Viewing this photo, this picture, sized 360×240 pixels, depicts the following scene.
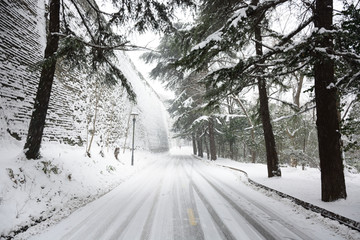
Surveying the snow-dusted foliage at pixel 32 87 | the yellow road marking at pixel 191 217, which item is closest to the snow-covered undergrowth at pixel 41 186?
the snow-dusted foliage at pixel 32 87

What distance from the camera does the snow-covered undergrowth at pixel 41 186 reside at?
362 centimetres

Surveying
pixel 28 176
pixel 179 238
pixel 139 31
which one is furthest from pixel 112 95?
pixel 179 238

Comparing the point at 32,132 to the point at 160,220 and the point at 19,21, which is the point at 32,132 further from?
the point at 19,21

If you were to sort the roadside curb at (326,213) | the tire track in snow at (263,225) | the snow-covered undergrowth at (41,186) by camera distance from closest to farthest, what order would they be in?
the tire track in snow at (263,225), the roadside curb at (326,213), the snow-covered undergrowth at (41,186)

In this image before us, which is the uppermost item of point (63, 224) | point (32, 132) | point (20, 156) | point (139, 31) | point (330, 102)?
point (139, 31)

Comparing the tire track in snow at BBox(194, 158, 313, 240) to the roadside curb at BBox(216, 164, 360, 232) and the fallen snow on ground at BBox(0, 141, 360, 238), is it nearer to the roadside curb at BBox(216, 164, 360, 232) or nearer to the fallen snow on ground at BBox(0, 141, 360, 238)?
the roadside curb at BBox(216, 164, 360, 232)

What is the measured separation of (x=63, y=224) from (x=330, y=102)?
7.14 m

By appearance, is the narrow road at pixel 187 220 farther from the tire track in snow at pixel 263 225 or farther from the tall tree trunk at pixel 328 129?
the tall tree trunk at pixel 328 129

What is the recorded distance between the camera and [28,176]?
Result: 4633 millimetres

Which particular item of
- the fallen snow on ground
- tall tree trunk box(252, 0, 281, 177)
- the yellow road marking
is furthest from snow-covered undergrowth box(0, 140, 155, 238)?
tall tree trunk box(252, 0, 281, 177)

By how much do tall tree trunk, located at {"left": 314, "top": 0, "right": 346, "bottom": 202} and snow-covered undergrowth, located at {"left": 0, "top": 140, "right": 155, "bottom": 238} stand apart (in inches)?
268

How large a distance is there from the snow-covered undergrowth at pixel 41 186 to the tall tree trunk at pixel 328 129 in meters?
6.81

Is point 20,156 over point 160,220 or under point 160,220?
over

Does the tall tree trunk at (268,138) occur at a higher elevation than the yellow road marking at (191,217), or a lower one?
higher
